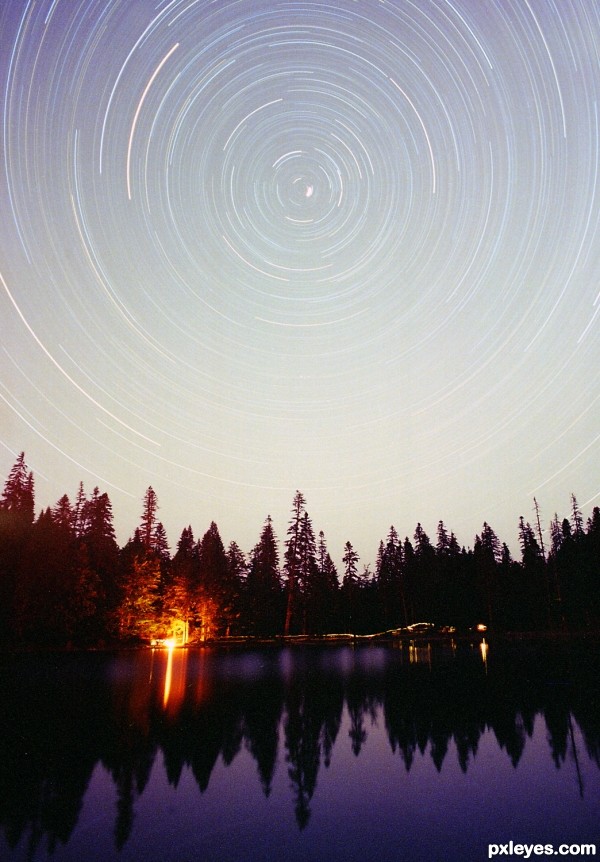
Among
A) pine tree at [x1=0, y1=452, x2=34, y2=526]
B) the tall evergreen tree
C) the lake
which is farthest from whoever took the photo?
pine tree at [x1=0, y1=452, x2=34, y2=526]

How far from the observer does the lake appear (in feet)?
29.8

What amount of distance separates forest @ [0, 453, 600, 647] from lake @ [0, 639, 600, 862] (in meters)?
26.5

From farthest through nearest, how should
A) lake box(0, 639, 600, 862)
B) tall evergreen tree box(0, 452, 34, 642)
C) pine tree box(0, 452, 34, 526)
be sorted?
pine tree box(0, 452, 34, 526) → tall evergreen tree box(0, 452, 34, 642) → lake box(0, 639, 600, 862)

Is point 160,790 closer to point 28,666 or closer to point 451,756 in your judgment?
point 451,756

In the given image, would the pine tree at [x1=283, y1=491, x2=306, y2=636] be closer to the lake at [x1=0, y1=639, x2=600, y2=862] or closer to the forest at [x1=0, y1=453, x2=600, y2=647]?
the forest at [x1=0, y1=453, x2=600, y2=647]

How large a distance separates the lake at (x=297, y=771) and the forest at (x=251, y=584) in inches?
1042

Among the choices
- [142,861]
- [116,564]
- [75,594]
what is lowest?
[142,861]

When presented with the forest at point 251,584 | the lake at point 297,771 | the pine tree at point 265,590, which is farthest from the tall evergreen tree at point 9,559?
the pine tree at point 265,590

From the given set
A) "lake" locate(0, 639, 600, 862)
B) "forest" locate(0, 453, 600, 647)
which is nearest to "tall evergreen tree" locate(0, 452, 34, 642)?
"forest" locate(0, 453, 600, 647)

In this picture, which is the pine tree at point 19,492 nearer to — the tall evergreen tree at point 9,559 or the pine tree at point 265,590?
the tall evergreen tree at point 9,559

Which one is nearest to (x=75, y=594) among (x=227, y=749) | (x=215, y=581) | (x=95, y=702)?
(x=215, y=581)

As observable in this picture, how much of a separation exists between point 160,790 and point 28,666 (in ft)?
108

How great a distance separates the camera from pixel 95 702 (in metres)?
21.5

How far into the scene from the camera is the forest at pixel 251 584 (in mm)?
49281
